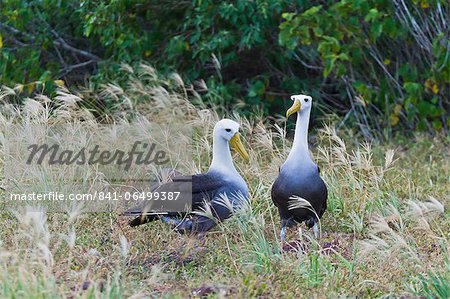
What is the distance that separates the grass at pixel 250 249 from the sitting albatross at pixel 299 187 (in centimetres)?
16

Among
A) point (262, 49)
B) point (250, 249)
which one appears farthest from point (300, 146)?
point (262, 49)

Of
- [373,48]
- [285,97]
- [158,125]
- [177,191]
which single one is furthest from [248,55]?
[177,191]

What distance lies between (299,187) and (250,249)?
0.64 meters

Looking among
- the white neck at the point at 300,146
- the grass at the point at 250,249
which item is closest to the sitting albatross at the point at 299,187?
the white neck at the point at 300,146

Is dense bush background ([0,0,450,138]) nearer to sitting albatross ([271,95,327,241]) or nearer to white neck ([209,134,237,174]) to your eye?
white neck ([209,134,237,174])

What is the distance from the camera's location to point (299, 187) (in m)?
5.62

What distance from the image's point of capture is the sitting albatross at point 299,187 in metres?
5.63

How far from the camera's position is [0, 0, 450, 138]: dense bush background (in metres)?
9.31

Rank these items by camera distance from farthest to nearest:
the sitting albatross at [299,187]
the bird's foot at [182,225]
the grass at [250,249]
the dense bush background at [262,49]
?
the dense bush background at [262,49]
the bird's foot at [182,225]
the sitting albatross at [299,187]
the grass at [250,249]

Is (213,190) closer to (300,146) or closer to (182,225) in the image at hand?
(182,225)

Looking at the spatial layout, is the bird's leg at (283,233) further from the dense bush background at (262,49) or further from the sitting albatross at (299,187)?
the dense bush background at (262,49)

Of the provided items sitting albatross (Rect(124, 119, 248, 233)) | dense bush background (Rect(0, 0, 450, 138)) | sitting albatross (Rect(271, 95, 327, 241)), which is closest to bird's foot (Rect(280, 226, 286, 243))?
sitting albatross (Rect(271, 95, 327, 241))

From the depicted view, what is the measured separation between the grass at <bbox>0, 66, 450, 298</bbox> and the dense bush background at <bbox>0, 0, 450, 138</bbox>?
2037 mm

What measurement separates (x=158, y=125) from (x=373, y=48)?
3363mm
